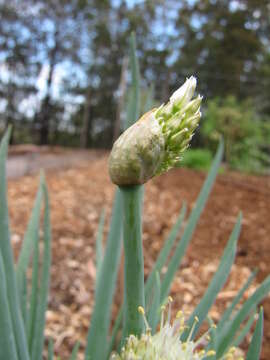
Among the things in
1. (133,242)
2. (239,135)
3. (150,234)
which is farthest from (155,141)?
(239,135)

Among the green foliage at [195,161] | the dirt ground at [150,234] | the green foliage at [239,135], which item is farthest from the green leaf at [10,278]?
the green foliage at [239,135]

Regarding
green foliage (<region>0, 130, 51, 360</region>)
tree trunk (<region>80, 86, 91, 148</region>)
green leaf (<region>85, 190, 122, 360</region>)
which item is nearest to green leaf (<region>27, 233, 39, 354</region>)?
green foliage (<region>0, 130, 51, 360</region>)

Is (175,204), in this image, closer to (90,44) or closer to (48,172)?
(48,172)

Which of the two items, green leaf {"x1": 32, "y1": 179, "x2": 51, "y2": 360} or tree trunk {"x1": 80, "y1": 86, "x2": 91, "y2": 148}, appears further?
tree trunk {"x1": 80, "y1": 86, "x2": 91, "y2": 148}

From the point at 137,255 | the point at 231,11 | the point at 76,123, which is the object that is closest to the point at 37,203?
the point at 137,255

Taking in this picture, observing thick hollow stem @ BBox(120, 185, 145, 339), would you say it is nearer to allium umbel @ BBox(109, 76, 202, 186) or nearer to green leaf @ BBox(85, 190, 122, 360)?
allium umbel @ BBox(109, 76, 202, 186)

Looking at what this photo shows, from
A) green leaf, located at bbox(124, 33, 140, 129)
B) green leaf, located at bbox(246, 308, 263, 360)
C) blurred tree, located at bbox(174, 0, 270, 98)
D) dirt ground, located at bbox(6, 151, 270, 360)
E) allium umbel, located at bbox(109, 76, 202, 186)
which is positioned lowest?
dirt ground, located at bbox(6, 151, 270, 360)

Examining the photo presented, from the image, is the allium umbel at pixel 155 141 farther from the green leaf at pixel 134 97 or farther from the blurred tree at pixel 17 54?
the blurred tree at pixel 17 54
